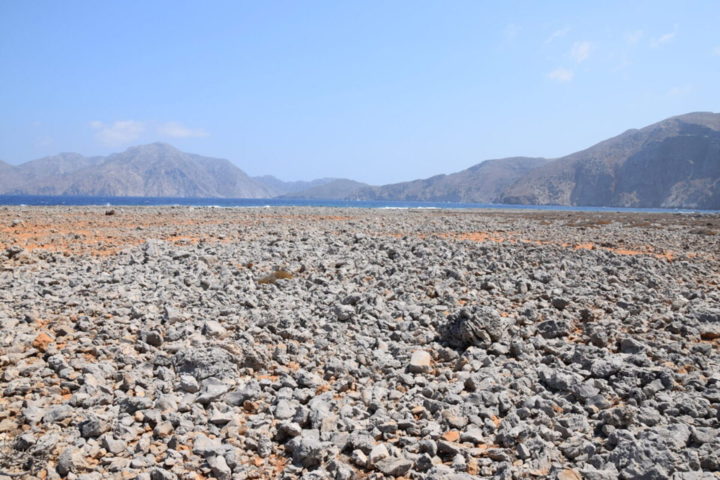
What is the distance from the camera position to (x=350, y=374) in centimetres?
725

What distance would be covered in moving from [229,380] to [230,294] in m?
4.56

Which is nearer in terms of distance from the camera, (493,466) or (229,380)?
(493,466)

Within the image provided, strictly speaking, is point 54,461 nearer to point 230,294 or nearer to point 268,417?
point 268,417

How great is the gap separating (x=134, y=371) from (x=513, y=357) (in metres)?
6.46

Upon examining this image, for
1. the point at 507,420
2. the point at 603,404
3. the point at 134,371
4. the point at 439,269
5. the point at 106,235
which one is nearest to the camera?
the point at 507,420

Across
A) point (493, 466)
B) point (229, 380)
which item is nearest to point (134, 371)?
point (229, 380)

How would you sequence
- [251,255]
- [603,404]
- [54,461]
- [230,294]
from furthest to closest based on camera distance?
1. [251,255]
2. [230,294]
3. [603,404]
4. [54,461]

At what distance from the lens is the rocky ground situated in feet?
16.6

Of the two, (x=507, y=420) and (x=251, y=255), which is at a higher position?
(x=251, y=255)

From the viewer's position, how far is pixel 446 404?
20.4 ft

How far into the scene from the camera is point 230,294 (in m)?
11.0

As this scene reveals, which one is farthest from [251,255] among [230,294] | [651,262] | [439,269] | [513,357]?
[651,262]

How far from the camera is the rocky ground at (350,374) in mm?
5059

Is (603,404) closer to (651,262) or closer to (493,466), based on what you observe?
(493,466)
